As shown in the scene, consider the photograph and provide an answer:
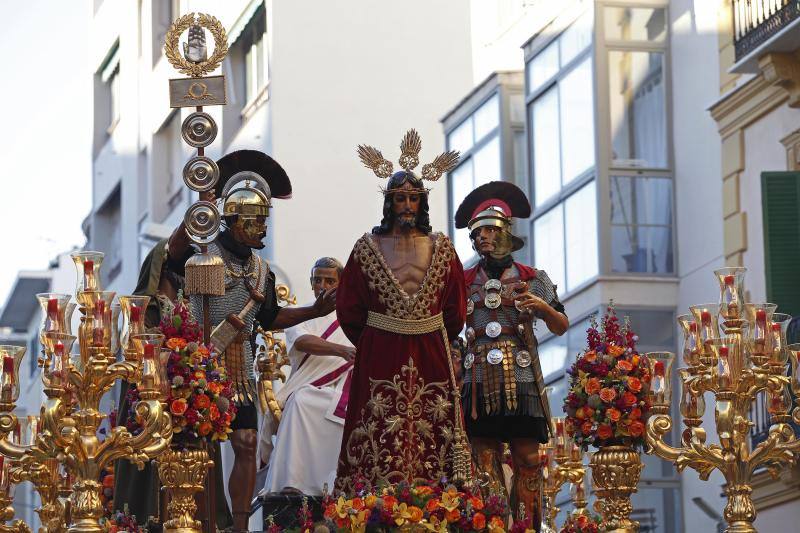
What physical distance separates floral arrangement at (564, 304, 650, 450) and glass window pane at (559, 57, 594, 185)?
10.4 m

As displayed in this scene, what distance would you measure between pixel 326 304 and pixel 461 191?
13.8 metres

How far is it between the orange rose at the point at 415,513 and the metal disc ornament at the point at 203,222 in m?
2.55

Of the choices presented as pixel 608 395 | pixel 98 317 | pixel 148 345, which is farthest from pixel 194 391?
pixel 608 395

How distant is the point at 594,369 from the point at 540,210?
37.0 ft

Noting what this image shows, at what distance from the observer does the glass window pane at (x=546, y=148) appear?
25125mm

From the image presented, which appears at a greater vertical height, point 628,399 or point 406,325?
point 406,325

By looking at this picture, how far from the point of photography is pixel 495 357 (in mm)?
13656

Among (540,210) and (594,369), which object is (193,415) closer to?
(594,369)

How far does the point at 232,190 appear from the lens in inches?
563

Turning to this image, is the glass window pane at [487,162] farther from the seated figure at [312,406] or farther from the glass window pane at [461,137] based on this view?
the seated figure at [312,406]

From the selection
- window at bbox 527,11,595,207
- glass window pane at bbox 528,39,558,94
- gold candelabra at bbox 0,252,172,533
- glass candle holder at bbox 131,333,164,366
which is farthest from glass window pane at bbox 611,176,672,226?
glass candle holder at bbox 131,333,164,366

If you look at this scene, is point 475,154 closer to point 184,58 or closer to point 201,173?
point 184,58

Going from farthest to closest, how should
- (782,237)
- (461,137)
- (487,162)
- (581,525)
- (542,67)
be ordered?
(461,137), (487,162), (542,67), (782,237), (581,525)

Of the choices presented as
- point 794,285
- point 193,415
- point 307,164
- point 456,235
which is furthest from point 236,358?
point 307,164
